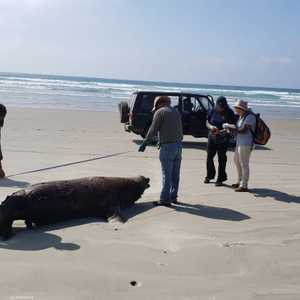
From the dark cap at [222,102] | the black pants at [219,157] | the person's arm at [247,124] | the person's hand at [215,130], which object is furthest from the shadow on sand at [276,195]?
the dark cap at [222,102]

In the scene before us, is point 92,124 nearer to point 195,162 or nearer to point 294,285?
point 195,162

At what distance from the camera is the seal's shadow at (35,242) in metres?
5.08

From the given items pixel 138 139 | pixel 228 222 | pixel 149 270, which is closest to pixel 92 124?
pixel 138 139

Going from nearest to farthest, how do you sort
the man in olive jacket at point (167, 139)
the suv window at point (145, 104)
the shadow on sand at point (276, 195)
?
the man in olive jacket at point (167, 139)
the shadow on sand at point (276, 195)
the suv window at point (145, 104)

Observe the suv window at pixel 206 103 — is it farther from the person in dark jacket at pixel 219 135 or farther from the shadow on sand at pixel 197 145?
the person in dark jacket at pixel 219 135

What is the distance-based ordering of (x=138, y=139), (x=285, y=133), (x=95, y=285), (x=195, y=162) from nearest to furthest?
(x=95, y=285) < (x=195, y=162) < (x=138, y=139) < (x=285, y=133)

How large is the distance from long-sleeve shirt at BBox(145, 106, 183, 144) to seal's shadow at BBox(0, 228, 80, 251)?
215 centimetres

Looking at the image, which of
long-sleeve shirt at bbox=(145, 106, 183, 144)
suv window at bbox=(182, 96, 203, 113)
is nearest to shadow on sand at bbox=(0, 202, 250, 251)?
long-sleeve shirt at bbox=(145, 106, 183, 144)

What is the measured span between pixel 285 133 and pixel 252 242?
16.5 meters

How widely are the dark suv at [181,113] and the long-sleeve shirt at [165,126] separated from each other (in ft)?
28.0

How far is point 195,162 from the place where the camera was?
11727mm

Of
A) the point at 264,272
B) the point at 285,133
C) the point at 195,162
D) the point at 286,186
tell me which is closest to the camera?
the point at 264,272

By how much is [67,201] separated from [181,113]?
986cm


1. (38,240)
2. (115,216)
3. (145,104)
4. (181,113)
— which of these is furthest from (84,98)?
(38,240)
